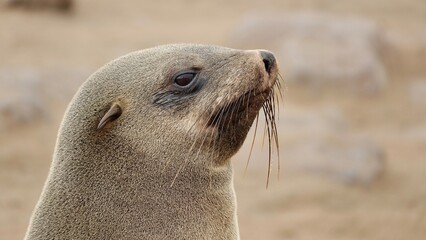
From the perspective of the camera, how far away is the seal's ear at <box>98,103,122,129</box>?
405 centimetres

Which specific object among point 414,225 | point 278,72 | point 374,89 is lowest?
point 414,225

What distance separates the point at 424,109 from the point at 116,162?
10799 millimetres

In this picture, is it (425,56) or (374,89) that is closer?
(374,89)

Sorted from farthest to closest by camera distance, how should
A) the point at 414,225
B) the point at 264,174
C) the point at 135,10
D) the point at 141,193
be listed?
the point at 135,10
the point at 264,174
the point at 414,225
the point at 141,193

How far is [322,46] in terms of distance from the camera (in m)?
14.9

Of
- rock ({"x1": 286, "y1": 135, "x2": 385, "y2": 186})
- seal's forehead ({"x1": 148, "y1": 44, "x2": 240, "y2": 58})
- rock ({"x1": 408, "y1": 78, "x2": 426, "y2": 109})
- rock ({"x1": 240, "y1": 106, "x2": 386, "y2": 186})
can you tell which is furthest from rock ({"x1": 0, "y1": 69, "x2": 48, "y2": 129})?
seal's forehead ({"x1": 148, "y1": 44, "x2": 240, "y2": 58})

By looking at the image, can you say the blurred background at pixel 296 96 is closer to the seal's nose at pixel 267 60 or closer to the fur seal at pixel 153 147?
the fur seal at pixel 153 147

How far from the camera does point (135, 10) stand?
1906cm

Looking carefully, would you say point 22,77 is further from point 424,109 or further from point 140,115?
point 140,115

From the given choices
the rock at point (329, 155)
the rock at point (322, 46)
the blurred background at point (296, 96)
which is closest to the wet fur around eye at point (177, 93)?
the blurred background at point (296, 96)

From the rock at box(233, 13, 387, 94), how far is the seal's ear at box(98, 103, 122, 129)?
10.2 meters

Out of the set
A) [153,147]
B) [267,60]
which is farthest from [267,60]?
[153,147]

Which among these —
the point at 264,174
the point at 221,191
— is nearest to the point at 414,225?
the point at 264,174

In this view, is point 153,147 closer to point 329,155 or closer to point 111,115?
point 111,115
